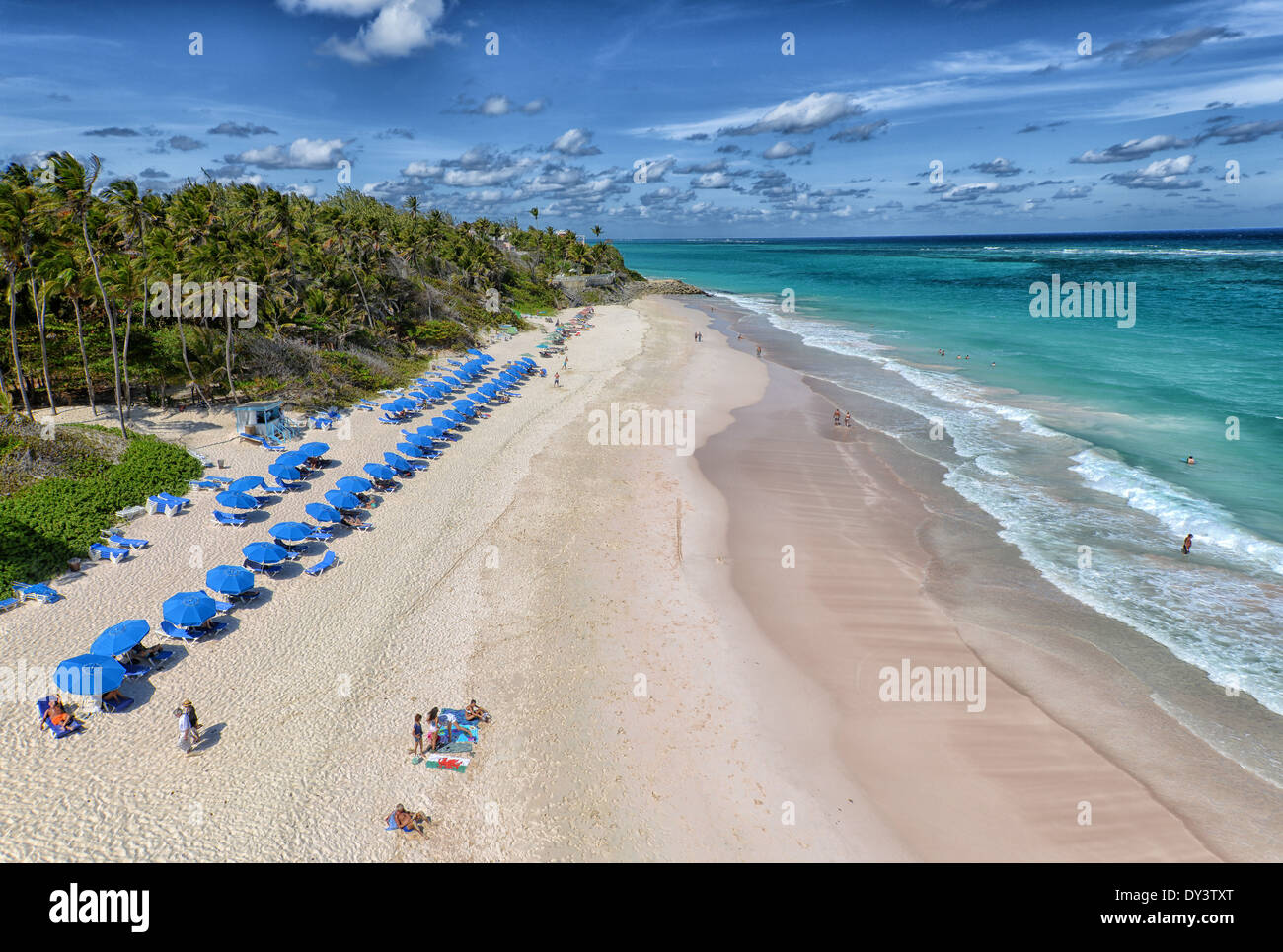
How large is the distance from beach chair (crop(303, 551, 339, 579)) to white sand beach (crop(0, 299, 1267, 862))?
35 cm

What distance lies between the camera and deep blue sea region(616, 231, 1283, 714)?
66.4 feet

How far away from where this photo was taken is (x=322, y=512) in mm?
22188

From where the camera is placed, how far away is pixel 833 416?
38.4 meters

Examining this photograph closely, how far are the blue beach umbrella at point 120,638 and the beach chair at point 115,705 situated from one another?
1091 millimetres

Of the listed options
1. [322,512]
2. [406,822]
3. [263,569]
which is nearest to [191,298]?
[322,512]

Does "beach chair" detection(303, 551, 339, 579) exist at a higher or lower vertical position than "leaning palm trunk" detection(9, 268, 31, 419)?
lower

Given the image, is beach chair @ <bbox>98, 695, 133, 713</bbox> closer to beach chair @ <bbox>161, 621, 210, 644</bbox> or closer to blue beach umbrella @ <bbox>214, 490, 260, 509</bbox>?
beach chair @ <bbox>161, 621, 210, 644</bbox>

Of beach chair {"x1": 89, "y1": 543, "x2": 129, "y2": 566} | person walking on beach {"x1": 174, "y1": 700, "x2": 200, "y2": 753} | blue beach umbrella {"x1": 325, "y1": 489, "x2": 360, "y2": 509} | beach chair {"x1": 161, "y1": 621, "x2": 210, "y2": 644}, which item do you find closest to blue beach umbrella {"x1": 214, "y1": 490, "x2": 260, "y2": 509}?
blue beach umbrella {"x1": 325, "y1": 489, "x2": 360, "y2": 509}

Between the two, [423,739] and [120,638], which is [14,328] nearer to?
[120,638]

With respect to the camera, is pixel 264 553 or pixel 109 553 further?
pixel 109 553

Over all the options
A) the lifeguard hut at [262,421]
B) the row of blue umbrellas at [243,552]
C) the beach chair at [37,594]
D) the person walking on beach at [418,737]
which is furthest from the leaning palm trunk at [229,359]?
the person walking on beach at [418,737]

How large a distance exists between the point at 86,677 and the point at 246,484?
423 inches

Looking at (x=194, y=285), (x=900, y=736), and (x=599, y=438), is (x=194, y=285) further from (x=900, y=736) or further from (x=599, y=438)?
(x=900, y=736)

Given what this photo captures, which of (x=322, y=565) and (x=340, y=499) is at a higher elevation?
(x=340, y=499)
